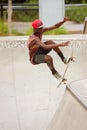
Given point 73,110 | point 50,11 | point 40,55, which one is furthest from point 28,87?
point 50,11

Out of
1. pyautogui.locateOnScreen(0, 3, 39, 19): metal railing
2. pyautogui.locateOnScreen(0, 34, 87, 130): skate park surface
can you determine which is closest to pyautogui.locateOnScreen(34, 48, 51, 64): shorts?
pyautogui.locateOnScreen(0, 34, 87, 130): skate park surface

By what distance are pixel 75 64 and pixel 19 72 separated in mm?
1411

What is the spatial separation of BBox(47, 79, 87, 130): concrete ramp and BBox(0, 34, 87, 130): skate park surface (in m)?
0.02

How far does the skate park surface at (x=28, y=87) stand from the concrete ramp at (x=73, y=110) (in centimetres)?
2

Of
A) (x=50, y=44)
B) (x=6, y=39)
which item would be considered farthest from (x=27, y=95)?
(x=6, y=39)

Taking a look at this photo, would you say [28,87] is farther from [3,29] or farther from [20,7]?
[20,7]

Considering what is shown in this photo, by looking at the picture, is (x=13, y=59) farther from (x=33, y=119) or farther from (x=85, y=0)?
(x=85, y=0)

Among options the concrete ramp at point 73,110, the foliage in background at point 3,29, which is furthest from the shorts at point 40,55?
the foliage in background at point 3,29

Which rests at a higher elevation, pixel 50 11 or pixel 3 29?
pixel 50 11

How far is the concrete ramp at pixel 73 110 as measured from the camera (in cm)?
164

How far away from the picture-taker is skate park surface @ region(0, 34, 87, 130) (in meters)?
5.31

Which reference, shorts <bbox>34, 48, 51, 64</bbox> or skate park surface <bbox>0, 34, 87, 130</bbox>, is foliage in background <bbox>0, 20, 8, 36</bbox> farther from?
shorts <bbox>34, 48, 51, 64</bbox>

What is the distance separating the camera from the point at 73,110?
1.74 m

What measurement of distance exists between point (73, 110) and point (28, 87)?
5.44 meters
